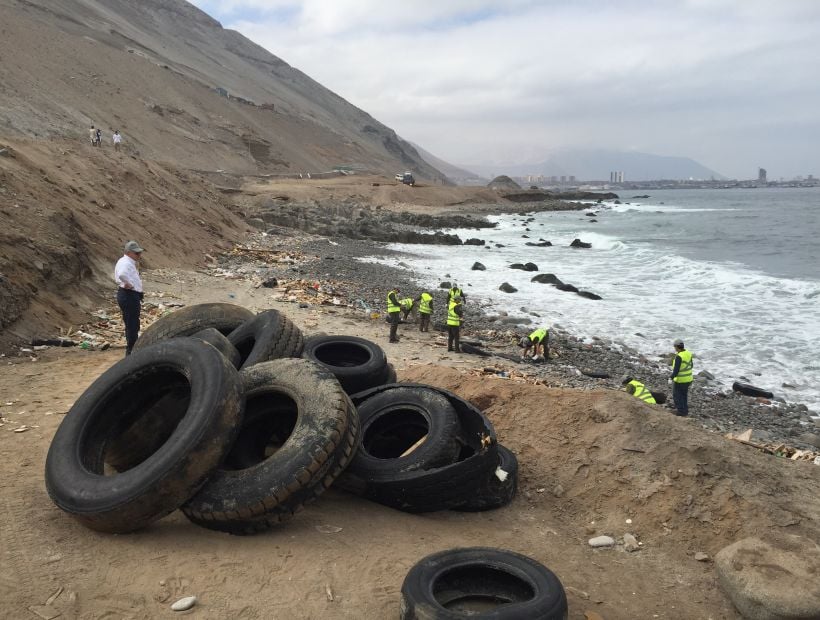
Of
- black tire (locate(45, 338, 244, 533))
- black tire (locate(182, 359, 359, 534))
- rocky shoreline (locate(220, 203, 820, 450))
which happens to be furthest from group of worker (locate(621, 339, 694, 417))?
black tire (locate(45, 338, 244, 533))

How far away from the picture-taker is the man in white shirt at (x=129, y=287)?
27.3 feet

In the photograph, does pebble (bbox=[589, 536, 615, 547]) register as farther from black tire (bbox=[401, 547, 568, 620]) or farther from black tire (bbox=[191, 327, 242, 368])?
black tire (bbox=[191, 327, 242, 368])

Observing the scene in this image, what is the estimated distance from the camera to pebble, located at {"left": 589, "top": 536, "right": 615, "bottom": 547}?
5.20 meters

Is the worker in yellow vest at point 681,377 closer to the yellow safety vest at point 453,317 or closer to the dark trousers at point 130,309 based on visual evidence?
the yellow safety vest at point 453,317

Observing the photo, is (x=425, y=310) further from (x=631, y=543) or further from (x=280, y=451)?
(x=280, y=451)

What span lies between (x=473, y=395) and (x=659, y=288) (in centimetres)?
1749

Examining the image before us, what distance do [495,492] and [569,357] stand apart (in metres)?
8.25

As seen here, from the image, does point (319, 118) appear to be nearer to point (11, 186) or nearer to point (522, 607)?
point (11, 186)

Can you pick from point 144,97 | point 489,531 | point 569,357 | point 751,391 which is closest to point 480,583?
point 489,531

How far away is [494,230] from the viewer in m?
47.4

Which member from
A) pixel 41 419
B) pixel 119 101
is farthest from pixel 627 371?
pixel 119 101

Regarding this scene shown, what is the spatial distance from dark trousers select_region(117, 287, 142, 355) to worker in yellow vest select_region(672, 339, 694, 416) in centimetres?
895

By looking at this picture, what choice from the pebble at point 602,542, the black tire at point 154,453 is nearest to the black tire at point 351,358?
the black tire at point 154,453

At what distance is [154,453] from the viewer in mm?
4711
